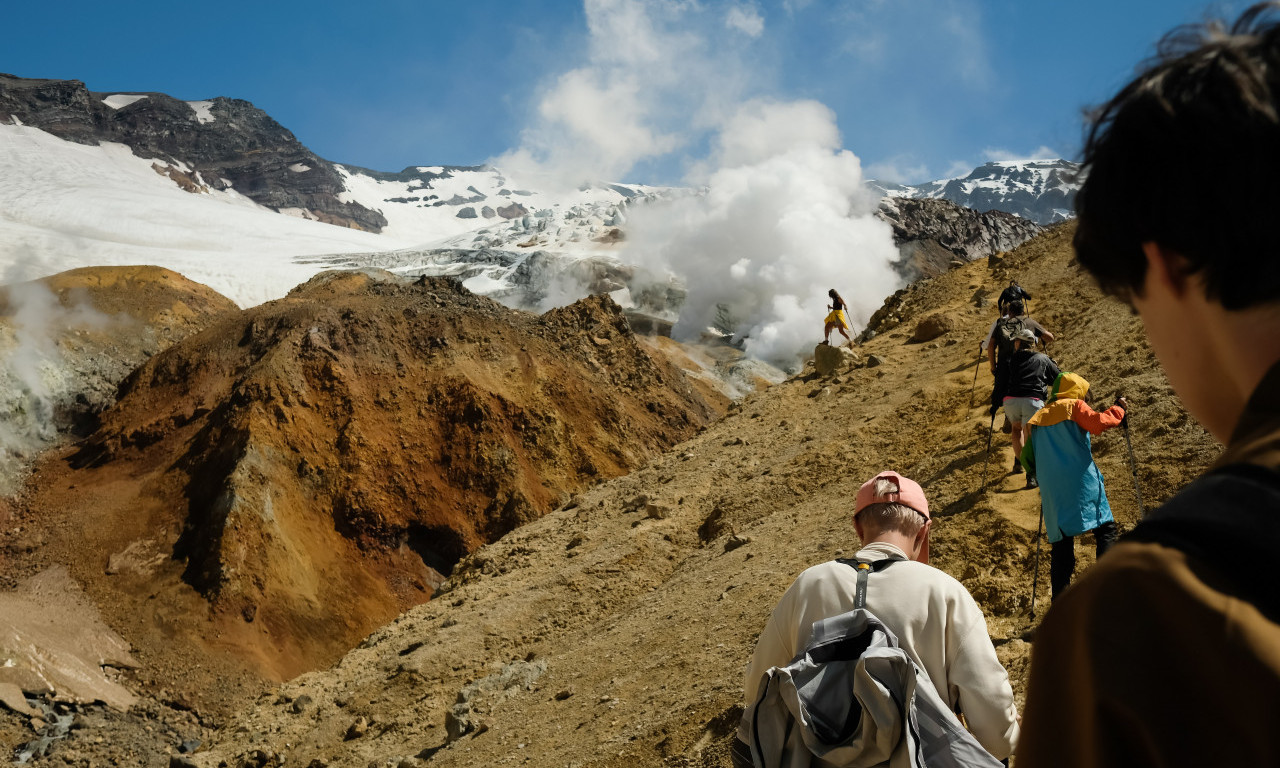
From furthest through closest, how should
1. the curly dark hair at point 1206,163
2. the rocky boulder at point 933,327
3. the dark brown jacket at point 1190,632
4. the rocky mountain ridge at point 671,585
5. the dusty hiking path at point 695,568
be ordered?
the rocky boulder at point 933,327 < the rocky mountain ridge at point 671,585 < the dusty hiking path at point 695,568 < the curly dark hair at point 1206,163 < the dark brown jacket at point 1190,632

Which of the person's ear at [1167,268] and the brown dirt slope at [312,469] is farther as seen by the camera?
the brown dirt slope at [312,469]

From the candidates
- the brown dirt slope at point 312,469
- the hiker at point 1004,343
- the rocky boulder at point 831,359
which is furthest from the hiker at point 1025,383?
the brown dirt slope at point 312,469

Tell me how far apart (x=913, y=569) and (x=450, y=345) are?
2984 centimetres

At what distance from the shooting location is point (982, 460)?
34.7ft

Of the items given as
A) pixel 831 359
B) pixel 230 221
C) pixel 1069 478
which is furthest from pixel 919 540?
pixel 230 221

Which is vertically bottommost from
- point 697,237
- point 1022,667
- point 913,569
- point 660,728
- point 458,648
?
point 458,648

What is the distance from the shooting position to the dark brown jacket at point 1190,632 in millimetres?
879

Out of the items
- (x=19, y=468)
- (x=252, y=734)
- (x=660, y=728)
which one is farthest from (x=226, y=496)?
(x=660, y=728)

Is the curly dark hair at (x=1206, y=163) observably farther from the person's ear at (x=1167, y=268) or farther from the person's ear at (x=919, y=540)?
the person's ear at (x=919, y=540)

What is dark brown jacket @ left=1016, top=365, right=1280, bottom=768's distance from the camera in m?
0.88

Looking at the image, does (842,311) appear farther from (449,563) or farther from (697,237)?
(697,237)

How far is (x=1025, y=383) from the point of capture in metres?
8.59

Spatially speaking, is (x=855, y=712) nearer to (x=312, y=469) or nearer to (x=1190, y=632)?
(x=1190, y=632)

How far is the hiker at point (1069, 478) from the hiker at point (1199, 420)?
5.31 meters
